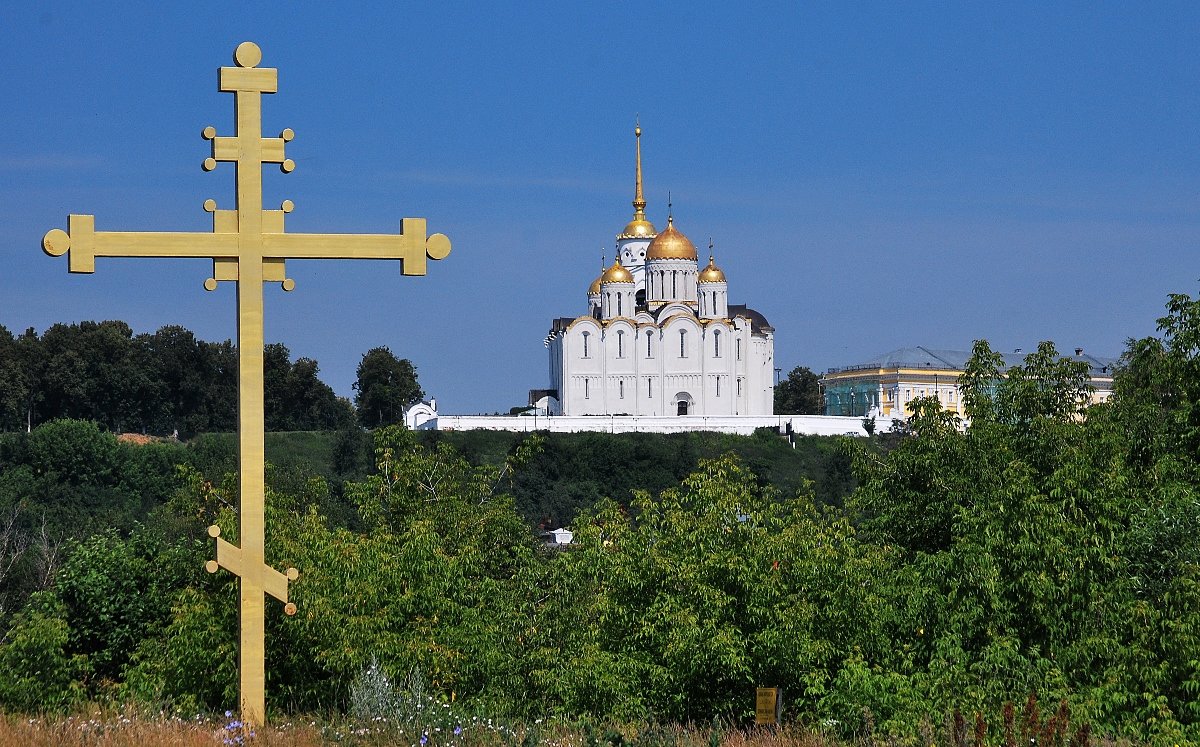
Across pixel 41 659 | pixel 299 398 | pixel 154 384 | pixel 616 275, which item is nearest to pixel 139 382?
pixel 154 384

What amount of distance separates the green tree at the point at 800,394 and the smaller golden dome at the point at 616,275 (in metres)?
20.0

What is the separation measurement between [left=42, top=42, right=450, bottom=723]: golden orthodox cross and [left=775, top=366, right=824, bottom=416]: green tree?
97.7 meters

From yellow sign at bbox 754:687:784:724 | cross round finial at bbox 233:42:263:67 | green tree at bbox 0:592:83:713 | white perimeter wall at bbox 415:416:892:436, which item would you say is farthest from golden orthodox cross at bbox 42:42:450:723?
white perimeter wall at bbox 415:416:892:436

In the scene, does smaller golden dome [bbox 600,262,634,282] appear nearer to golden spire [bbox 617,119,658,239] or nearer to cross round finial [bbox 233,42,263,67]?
golden spire [bbox 617,119,658,239]

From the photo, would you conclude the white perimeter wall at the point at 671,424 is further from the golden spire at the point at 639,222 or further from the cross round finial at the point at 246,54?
the cross round finial at the point at 246,54

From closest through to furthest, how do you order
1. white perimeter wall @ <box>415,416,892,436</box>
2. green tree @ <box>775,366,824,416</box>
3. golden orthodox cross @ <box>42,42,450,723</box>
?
golden orthodox cross @ <box>42,42,450,723</box>
white perimeter wall @ <box>415,416,892,436</box>
green tree @ <box>775,366,824,416</box>

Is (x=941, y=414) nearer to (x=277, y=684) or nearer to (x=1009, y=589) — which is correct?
(x=1009, y=589)

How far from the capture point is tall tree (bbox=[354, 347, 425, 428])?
296 ft

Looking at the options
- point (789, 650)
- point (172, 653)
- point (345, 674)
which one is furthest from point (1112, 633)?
point (172, 653)

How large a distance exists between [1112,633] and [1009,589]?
1233 millimetres

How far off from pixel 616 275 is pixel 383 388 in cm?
1410

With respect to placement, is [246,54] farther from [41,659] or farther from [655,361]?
[655,361]

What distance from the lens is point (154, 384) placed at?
86812 mm

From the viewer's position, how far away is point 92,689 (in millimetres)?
12227
